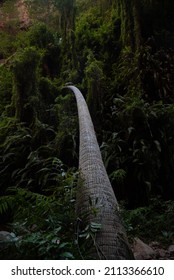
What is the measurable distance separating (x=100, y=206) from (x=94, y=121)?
412cm

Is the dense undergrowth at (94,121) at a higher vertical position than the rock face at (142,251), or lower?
higher

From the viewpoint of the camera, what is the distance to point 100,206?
226cm

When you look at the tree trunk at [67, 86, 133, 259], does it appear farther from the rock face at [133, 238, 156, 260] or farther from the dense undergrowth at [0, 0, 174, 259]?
the rock face at [133, 238, 156, 260]

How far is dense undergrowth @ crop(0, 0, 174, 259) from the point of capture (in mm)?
2572

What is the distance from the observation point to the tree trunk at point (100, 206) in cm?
208

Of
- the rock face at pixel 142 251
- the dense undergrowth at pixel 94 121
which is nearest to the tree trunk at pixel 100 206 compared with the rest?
the dense undergrowth at pixel 94 121

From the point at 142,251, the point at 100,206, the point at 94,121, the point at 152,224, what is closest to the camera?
the point at 100,206

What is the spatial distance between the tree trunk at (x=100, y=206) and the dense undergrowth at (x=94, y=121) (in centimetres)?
9

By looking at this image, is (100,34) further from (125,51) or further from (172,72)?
(172,72)

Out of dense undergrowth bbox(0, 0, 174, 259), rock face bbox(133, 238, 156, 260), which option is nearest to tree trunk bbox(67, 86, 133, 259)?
dense undergrowth bbox(0, 0, 174, 259)

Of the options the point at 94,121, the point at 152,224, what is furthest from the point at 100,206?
the point at 94,121

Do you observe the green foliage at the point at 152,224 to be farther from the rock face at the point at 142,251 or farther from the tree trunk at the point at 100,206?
the tree trunk at the point at 100,206

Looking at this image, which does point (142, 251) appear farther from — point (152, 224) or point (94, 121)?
point (94, 121)

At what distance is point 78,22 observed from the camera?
Result: 33.8 ft
